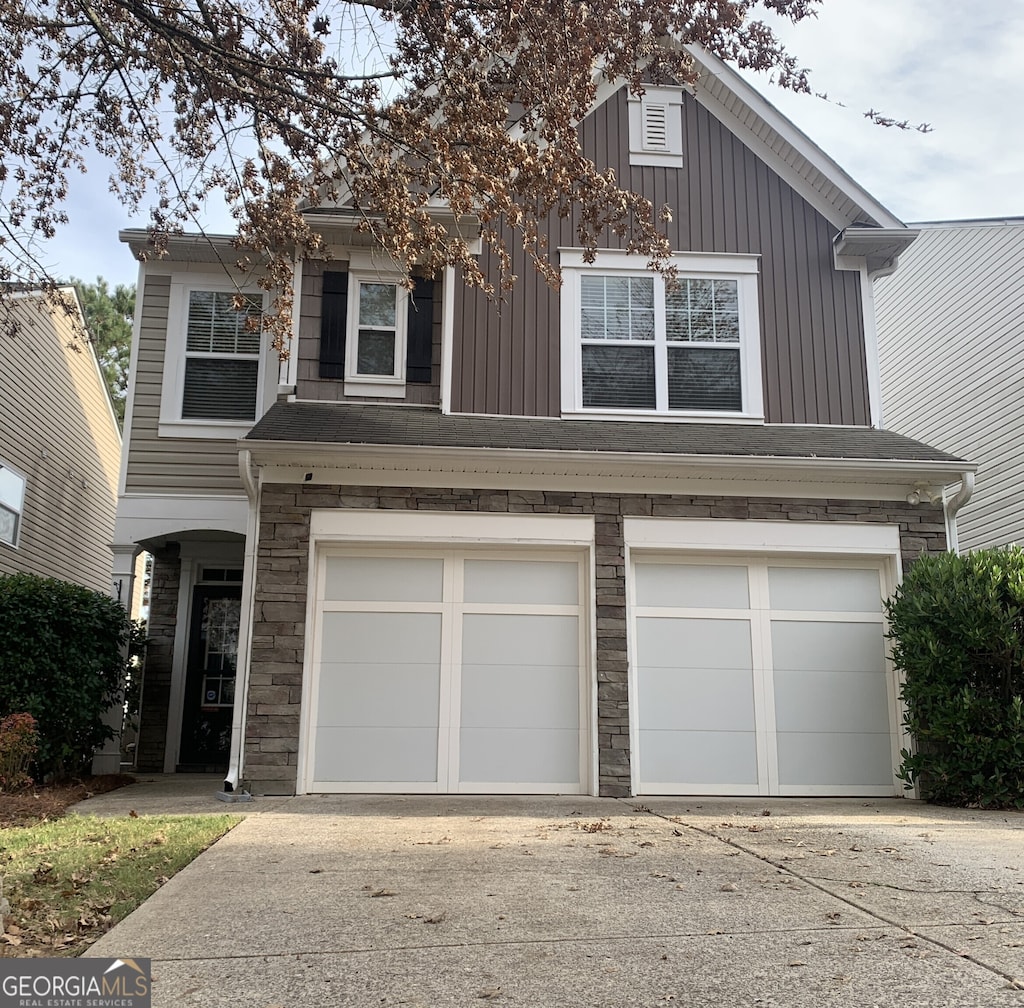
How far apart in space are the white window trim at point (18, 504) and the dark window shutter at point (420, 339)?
6.48m

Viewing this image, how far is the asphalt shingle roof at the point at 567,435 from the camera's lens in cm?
838

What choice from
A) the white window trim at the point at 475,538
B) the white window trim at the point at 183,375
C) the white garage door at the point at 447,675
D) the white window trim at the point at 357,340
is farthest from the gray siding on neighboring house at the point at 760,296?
the white window trim at the point at 183,375

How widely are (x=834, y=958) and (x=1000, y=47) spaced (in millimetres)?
7953

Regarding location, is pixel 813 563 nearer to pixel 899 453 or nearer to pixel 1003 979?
pixel 899 453

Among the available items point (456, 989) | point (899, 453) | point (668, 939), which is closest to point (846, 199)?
point (899, 453)

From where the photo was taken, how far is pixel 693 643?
8625 millimetres

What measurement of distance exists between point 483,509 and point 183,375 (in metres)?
4.40

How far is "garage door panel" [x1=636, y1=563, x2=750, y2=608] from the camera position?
28.6 ft

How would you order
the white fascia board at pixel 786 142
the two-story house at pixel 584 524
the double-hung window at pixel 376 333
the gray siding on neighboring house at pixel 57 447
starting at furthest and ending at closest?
the gray siding on neighboring house at pixel 57 447 → the white fascia board at pixel 786 142 → the double-hung window at pixel 376 333 → the two-story house at pixel 584 524

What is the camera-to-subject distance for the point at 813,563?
29.0ft

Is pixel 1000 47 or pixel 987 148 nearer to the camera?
pixel 1000 47

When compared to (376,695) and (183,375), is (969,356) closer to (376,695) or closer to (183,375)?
(376,695)

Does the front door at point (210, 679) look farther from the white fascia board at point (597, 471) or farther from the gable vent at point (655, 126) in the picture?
the gable vent at point (655, 126)

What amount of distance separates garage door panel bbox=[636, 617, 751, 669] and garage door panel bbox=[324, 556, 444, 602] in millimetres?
1930
